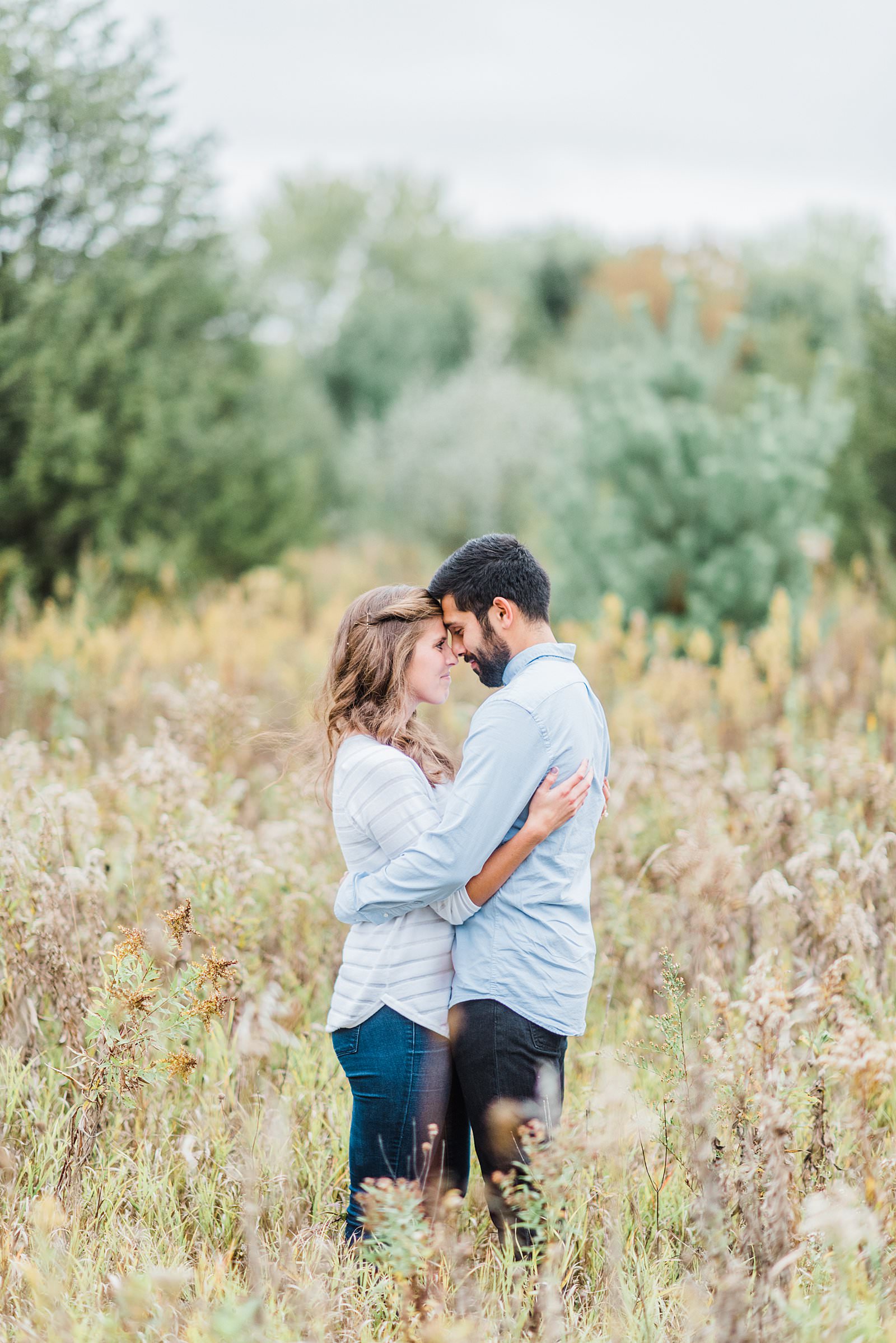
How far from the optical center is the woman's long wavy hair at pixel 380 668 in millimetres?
2451

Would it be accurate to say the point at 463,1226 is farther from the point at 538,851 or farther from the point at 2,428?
the point at 2,428

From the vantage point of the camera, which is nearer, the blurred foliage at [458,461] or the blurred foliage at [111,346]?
the blurred foliage at [111,346]

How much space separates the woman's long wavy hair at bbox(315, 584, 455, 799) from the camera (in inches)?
96.5

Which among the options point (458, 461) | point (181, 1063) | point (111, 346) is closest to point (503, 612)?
point (181, 1063)

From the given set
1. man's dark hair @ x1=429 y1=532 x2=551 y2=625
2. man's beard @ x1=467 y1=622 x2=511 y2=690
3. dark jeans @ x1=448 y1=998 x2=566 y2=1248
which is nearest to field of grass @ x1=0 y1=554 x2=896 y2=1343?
dark jeans @ x1=448 y1=998 x2=566 y2=1248

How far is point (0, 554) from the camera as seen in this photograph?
9.34 m

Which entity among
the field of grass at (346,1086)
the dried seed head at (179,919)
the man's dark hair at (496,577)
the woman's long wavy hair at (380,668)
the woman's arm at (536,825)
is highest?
the man's dark hair at (496,577)

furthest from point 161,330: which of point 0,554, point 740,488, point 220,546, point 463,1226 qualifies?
point 463,1226

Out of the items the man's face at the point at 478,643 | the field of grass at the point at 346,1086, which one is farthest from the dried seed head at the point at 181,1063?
the man's face at the point at 478,643

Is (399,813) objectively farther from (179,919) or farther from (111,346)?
(111,346)

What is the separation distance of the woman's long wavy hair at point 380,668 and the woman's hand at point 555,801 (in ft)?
1.17

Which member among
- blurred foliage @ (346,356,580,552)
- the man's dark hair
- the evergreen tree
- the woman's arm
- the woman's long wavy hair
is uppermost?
blurred foliage @ (346,356,580,552)

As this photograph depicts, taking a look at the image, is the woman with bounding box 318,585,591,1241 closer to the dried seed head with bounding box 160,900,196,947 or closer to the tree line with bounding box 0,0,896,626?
the dried seed head with bounding box 160,900,196,947

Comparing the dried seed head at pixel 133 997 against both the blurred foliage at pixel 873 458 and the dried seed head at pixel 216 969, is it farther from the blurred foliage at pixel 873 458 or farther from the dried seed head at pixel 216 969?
the blurred foliage at pixel 873 458
